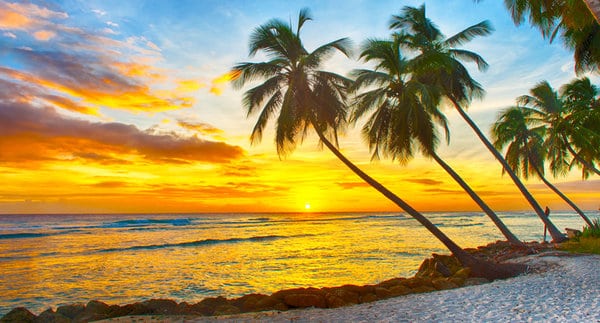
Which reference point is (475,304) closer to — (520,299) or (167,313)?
(520,299)

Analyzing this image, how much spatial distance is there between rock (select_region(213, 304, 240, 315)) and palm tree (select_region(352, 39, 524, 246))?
7766 millimetres

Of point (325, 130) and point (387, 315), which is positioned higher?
point (325, 130)

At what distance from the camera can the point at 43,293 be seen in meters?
12.1

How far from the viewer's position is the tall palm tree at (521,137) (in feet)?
70.1

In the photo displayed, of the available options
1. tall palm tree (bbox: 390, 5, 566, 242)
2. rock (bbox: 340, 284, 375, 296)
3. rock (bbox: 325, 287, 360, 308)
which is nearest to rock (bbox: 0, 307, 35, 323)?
rock (bbox: 325, 287, 360, 308)

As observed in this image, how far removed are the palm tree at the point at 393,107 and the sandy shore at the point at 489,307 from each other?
538 centimetres

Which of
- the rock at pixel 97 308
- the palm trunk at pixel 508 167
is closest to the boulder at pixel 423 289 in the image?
the rock at pixel 97 308

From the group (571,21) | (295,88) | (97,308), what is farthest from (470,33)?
(97,308)

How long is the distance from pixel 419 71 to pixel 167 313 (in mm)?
11136

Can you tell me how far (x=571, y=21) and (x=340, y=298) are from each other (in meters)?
11.1

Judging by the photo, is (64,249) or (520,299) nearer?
(520,299)

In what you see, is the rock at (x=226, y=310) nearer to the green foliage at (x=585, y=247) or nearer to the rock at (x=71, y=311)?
the rock at (x=71, y=311)

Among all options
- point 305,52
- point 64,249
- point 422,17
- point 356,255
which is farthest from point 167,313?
point 64,249

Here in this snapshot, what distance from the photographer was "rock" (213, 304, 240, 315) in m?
8.24
